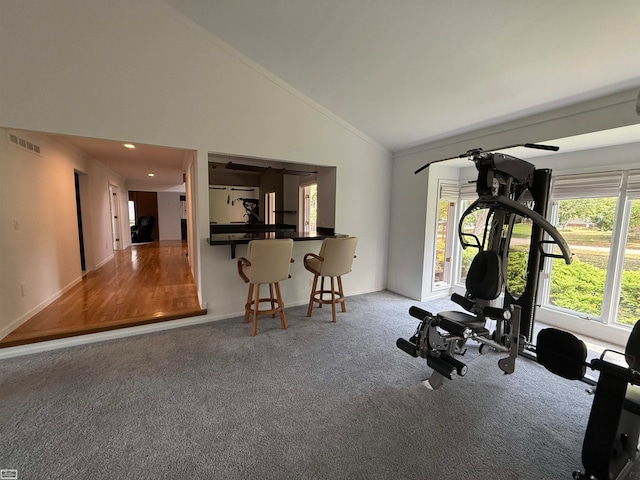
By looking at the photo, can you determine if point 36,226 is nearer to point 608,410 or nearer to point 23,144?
point 23,144

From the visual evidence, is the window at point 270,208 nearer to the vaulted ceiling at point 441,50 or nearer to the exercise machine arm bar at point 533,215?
the vaulted ceiling at point 441,50

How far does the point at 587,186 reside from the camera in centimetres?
315

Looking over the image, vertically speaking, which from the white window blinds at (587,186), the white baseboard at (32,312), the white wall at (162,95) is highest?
the white wall at (162,95)

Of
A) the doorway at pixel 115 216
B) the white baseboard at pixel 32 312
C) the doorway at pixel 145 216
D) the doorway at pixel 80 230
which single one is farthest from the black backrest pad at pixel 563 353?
the doorway at pixel 145 216

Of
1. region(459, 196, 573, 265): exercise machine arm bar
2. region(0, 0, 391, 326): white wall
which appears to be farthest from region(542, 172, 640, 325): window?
region(0, 0, 391, 326): white wall

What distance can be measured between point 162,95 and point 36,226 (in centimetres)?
218

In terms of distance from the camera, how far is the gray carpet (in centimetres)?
153

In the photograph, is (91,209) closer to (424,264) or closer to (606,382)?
(424,264)

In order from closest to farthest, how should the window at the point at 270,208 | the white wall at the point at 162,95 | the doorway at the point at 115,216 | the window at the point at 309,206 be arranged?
the white wall at the point at 162,95 → the window at the point at 309,206 → the window at the point at 270,208 → the doorway at the point at 115,216

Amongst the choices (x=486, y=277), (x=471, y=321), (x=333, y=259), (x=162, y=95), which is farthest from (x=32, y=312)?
(x=486, y=277)

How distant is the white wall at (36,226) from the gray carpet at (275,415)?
898 mm

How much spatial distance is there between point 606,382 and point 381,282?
3.59 m

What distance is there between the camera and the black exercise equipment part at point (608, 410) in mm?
1316

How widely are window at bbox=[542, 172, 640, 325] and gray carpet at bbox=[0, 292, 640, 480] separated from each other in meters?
1.38
